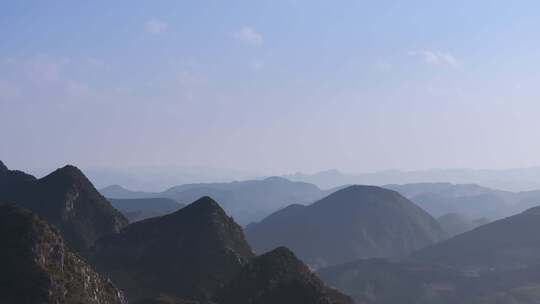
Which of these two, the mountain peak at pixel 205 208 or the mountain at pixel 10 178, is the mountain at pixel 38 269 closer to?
the mountain peak at pixel 205 208

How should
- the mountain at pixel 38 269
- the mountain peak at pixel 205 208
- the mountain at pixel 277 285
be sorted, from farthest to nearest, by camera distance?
the mountain peak at pixel 205 208 < the mountain at pixel 277 285 < the mountain at pixel 38 269

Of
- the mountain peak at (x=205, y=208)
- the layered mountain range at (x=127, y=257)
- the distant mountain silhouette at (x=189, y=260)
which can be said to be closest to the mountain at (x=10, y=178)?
the layered mountain range at (x=127, y=257)

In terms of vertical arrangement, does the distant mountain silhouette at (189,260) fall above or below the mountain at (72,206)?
below

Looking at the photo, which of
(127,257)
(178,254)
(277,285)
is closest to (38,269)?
(277,285)

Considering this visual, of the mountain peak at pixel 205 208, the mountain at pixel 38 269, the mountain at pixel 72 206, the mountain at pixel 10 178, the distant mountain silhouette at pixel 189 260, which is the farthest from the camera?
the mountain at pixel 10 178

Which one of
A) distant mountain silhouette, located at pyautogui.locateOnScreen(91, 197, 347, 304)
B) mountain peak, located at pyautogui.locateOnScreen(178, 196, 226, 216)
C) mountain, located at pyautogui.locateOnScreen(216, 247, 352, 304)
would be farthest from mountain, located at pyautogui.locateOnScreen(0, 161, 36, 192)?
mountain, located at pyautogui.locateOnScreen(216, 247, 352, 304)

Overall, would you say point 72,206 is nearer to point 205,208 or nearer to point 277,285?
point 205,208

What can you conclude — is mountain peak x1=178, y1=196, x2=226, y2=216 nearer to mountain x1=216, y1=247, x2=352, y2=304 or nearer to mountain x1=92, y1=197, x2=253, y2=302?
mountain x1=92, y1=197, x2=253, y2=302

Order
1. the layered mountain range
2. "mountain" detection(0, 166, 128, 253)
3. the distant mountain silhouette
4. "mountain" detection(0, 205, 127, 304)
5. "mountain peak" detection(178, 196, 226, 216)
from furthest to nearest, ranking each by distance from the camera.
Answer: "mountain" detection(0, 166, 128, 253)
"mountain peak" detection(178, 196, 226, 216)
the distant mountain silhouette
the layered mountain range
"mountain" detection(0, 205, 127, 304)
